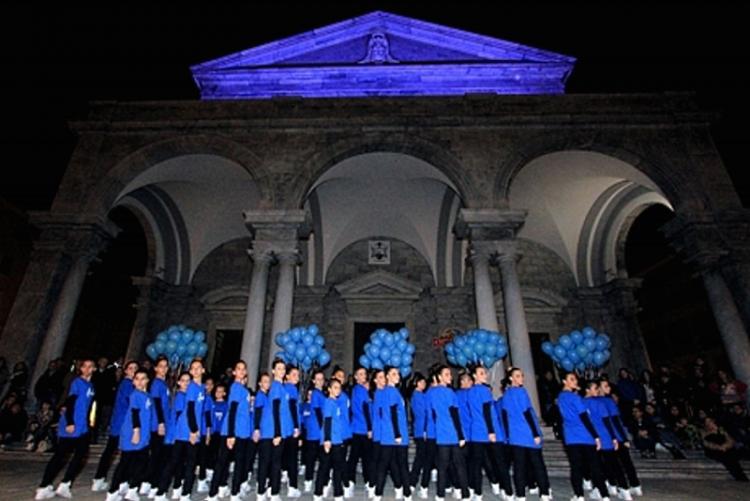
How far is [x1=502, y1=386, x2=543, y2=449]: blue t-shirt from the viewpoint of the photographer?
441cm

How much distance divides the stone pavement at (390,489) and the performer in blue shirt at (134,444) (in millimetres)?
378

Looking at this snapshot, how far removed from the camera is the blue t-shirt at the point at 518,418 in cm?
441

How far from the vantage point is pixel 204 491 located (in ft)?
16.0

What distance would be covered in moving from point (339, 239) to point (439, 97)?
5.78m


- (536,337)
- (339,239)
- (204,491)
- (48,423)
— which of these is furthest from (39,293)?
(536,337)

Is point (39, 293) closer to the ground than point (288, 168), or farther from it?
closer to the ground

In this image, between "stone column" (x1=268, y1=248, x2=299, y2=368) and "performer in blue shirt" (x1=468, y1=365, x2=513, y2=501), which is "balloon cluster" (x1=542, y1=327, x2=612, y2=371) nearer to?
"performer in blue shirt" (x1=468, y1=365, x2=513, y2=501)

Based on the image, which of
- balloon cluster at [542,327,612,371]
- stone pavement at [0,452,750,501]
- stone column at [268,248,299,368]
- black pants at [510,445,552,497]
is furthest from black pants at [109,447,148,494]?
balloon cluster at [542,327,612,371]

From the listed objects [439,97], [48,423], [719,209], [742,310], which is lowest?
[48,423]

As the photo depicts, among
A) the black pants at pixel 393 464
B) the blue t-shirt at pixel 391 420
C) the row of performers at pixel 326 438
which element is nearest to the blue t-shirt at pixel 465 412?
the row of performers at pixel 326 438

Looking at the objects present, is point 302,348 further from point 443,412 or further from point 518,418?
point 518,418

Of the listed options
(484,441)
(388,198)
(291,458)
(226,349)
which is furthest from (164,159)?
(484,441)

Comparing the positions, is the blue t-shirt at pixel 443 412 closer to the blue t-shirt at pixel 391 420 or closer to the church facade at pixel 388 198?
the blue t-shirt at pixel 391 420

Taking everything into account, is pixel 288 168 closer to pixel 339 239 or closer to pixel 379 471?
pixel 339 239
